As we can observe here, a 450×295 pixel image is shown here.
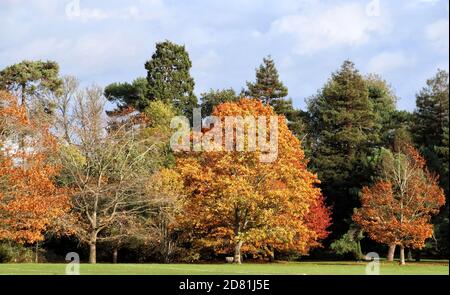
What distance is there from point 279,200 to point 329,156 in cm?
1765

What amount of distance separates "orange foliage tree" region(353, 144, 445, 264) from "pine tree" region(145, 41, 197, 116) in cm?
2183

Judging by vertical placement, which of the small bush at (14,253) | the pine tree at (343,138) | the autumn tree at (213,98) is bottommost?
the small bush at (14,253)

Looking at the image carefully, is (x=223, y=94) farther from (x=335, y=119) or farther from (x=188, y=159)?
(x=188, y=159)

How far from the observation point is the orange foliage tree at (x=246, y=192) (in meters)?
40.2

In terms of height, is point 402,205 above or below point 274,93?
below

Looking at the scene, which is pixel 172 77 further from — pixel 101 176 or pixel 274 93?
pixel 101 176

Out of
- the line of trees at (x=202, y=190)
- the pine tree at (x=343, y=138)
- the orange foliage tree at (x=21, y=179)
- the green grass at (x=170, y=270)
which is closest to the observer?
the green grass at (x=170, y=270)

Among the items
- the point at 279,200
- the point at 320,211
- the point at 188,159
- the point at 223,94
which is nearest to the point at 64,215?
the point at 188,159

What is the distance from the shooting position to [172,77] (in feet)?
213

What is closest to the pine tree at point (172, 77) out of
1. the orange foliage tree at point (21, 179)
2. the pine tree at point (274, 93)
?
the pine tree at point (274, 93)

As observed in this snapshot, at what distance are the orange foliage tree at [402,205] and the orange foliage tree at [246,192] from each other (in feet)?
17.3

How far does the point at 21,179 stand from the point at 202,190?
10588mm

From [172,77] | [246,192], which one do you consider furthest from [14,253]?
[172,77]

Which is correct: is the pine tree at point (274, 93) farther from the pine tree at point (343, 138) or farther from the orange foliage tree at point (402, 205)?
the orange foliage tree at point (402, 205)
